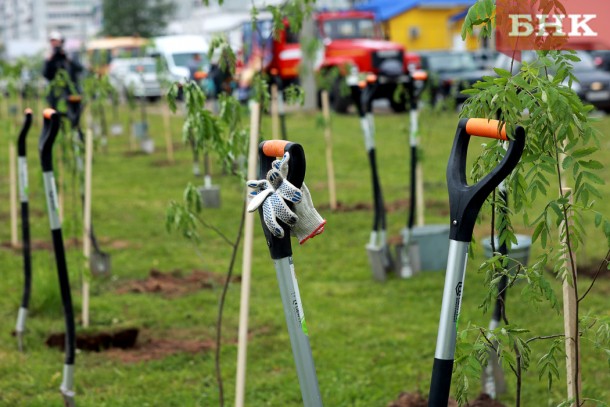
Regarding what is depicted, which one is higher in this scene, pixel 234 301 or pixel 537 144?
pixel 537 144

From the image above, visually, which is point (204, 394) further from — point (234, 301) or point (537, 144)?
point (537, 144)

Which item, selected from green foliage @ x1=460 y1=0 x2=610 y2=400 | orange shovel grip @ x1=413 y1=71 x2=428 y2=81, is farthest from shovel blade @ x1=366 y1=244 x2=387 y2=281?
green foliage @ x1=460 y1=0 x2=610 y2=400

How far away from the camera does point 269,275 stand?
9156 millimetres

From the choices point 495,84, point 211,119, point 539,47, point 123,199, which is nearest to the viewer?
point 495,84

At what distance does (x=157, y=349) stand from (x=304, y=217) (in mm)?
4137

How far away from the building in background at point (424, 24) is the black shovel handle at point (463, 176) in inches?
1486

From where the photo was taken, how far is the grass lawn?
6020 mm

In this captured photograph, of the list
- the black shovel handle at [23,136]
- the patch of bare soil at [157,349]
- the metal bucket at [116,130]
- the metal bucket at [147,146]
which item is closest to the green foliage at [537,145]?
the black shovel handle at [23,136]

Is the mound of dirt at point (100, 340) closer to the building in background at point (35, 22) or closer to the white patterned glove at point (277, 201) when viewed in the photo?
the white patterned glove at point (277, 201)

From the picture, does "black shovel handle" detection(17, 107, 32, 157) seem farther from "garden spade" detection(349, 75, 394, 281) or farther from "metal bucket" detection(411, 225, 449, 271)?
"metal bucket" detection(411, 225, 449, 271)

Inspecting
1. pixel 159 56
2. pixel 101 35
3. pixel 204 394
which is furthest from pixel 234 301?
pixel 101 35

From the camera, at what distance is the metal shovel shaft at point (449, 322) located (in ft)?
9.29

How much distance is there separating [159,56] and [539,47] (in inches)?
580

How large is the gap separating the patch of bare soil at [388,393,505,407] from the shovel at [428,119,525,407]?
248cm
